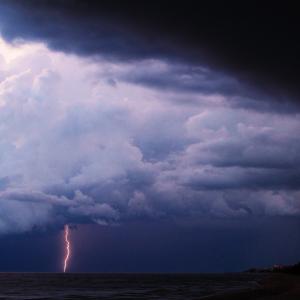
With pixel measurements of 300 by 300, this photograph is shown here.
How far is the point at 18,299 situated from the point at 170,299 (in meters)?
23.3

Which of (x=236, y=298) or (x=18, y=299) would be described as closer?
(x=236, y=298)

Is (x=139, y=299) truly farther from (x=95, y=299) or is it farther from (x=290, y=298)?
(x=290, y=298)

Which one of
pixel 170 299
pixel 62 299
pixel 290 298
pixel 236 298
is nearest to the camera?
pixel 290 298

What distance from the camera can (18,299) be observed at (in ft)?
260

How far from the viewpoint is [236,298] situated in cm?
6525

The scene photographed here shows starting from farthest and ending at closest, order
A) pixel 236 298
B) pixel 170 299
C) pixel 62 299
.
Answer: pixel 62 299
pixel 170 299
pixel 236 298

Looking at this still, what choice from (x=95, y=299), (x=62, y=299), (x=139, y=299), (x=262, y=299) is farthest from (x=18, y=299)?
(x=262, y=299)

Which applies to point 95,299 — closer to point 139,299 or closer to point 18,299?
point 139,299

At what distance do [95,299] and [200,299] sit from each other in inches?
640

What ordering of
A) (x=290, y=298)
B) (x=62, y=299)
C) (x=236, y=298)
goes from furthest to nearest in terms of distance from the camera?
(x=62, y=299) → (x=236, y=298) → (x=290, y=298)

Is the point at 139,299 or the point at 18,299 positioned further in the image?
the point at 18,299

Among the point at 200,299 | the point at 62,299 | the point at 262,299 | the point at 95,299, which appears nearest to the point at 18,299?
the point at 62,299

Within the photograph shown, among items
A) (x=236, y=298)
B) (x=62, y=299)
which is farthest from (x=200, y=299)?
(x=62, y=299)

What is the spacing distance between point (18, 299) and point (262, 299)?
3735 centimetres
